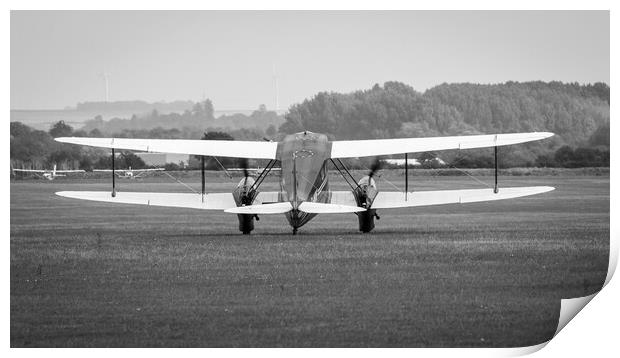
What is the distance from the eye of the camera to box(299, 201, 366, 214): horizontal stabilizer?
25.3m

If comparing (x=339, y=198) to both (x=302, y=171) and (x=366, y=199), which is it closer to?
(x=366, y=199)

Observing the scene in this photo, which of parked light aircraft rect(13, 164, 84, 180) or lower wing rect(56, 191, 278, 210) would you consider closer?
lower wing rect(56, 191, 278, 210)

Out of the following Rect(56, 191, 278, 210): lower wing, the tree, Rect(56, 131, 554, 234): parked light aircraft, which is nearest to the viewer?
Rect(56, 131, 554, 234): parked light aircraft

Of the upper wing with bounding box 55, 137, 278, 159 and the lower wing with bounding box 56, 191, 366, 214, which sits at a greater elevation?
the upper wing with bounding box 55, 137, 278, 159

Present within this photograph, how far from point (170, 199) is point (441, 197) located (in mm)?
5894

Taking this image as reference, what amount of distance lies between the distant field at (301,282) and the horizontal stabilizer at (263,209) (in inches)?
25.0

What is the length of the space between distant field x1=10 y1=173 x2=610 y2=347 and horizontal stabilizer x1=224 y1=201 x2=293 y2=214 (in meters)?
0.63

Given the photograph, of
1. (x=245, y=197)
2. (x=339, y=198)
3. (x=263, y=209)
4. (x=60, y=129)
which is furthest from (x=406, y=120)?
(x=263, y=209)

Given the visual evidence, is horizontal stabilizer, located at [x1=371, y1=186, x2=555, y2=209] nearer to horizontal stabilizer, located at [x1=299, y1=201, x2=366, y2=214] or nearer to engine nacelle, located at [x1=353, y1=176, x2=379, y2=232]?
engine nacelle, located at [x1=353, y1=176, x2=379, y2=232]

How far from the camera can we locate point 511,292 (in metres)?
18.6

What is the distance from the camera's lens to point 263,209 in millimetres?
25594

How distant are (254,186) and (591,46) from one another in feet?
27.4

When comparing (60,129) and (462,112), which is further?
(462,112)

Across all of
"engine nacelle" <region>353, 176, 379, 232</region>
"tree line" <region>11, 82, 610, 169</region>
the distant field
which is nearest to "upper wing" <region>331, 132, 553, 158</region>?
"engine nacelle" <region>353, 176, 379, 232</region>
